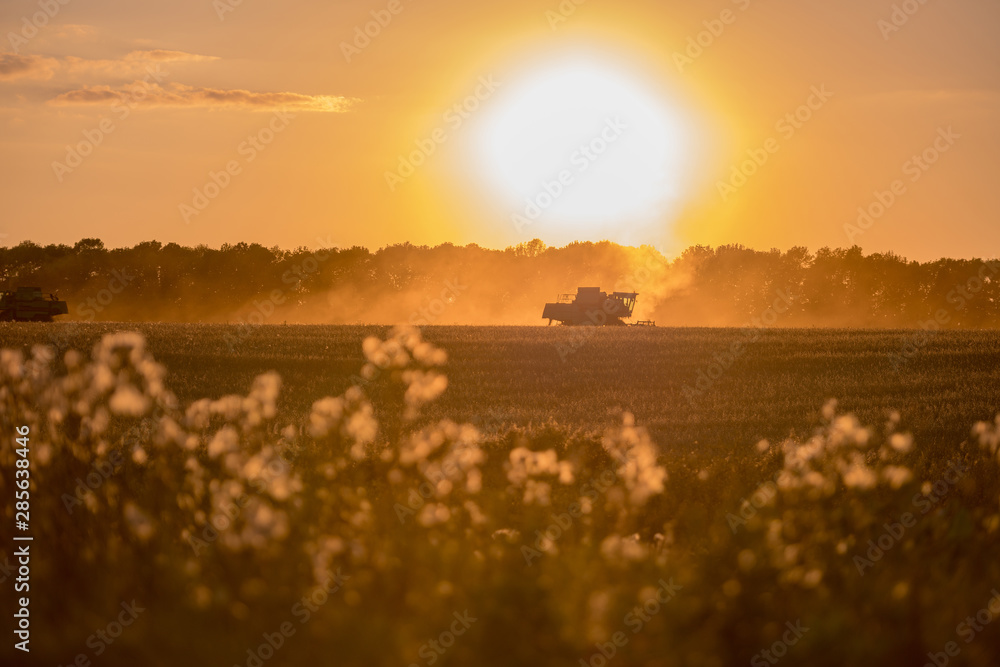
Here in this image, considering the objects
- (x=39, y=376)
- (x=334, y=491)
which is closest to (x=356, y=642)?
(x=334, y=491)

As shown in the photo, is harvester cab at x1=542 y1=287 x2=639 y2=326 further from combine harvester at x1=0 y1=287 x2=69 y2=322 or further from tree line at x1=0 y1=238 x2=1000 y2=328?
tree line at x1=0 y1=238 x2=1000 y2=328

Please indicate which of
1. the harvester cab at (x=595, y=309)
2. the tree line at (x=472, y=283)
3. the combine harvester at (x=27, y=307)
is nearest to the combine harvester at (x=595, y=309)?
the harvester cab at (x=595, y=309)

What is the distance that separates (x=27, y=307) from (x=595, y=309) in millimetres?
29530

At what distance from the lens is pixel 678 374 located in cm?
2511

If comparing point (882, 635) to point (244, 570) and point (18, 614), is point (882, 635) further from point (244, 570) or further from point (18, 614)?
point (18, 614)

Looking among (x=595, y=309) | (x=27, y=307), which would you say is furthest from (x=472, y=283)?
(x=27, y=307)

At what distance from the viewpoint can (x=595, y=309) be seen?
149ft

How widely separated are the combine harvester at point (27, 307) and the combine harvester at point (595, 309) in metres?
25.6

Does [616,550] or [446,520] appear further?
[446,520]

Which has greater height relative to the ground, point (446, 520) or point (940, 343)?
point (940, 343)

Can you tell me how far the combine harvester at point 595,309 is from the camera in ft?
148

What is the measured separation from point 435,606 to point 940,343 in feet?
98.5

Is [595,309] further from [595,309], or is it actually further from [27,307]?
[27,307]

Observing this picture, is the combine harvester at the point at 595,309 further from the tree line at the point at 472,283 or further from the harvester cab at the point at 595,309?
the tree line at the point at 472,283
